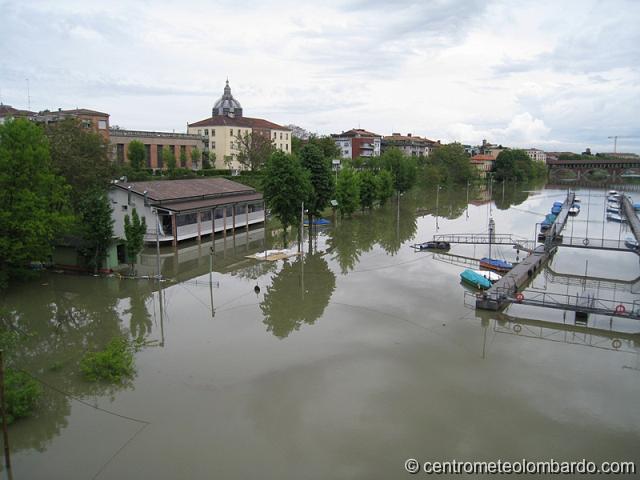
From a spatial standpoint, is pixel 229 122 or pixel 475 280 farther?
pixel 229 122

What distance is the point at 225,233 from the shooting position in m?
39.7

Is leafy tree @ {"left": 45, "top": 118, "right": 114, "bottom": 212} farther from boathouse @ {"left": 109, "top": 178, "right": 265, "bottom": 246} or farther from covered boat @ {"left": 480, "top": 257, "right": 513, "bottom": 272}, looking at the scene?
covered boat @ {"left": 480, "top": 257, "right": 513, "bottom": 272}

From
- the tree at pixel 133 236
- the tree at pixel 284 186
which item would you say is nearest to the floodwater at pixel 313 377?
the tree at pixel 133 236

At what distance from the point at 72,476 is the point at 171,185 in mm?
29199

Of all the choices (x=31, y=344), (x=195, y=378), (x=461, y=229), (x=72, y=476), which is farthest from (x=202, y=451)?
(x=461, y=229)

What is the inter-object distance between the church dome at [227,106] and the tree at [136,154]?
137 feet

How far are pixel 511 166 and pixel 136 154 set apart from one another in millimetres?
81586

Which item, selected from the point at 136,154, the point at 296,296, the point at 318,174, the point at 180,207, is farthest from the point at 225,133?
the point at 296,296

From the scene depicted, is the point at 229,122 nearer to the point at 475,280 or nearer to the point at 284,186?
the point at 284,186

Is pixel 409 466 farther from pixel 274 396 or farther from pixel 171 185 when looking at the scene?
pixel 171 185

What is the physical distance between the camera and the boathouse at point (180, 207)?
113ft

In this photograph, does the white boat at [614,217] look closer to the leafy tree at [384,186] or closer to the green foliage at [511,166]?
the leafy tree at [384,186]

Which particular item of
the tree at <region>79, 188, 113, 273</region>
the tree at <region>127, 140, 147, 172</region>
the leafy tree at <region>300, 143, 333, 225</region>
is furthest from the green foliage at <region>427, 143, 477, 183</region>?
the tree at <region>79, 188, 113, 273</region>

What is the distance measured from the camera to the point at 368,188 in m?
54.2
